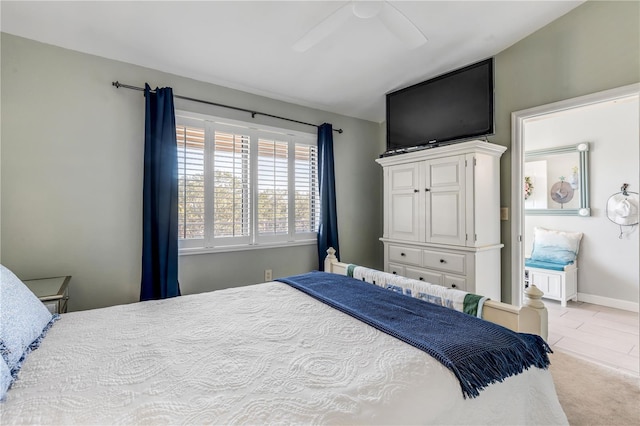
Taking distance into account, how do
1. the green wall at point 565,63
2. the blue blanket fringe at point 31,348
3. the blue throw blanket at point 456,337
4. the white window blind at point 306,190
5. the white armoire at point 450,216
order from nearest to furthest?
the blue blanket fringe at point 31,348 → the blue throw blanket at point 456,337 → the green wall at point 565,63 → the white armoire at point 450,216 → the white window blind at point 306,190

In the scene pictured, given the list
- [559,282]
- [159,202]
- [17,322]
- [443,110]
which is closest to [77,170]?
[159,202]

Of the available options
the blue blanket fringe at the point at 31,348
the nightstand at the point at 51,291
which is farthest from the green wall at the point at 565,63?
the nightstand at the point at 51,291

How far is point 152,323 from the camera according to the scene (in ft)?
4.60

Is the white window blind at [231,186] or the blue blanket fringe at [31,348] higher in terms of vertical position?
the white window blind at [231,186]

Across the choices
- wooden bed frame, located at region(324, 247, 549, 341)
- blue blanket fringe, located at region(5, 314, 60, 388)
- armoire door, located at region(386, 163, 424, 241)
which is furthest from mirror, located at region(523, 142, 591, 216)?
blue blanket fringe, located at region(5, 314, 60, 388)

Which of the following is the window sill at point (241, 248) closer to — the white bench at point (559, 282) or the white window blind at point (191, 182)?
the white window blind at point (191, 182)

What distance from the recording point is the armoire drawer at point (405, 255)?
3.01 meters

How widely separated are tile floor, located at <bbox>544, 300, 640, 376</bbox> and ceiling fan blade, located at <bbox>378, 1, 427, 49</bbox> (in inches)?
114

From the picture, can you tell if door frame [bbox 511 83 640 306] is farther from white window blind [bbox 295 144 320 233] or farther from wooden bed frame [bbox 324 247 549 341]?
white window blind [bbox 295 144 320 233]

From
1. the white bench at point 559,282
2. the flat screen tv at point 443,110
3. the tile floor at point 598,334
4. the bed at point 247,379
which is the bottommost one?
the tile floor at point 598,334

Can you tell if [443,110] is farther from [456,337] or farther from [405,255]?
[456,337]

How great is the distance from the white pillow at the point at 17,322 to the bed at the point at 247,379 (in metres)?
0.03

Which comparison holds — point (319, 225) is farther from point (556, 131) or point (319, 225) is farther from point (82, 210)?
point (556, 131)

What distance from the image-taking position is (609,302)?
3.78 meters
